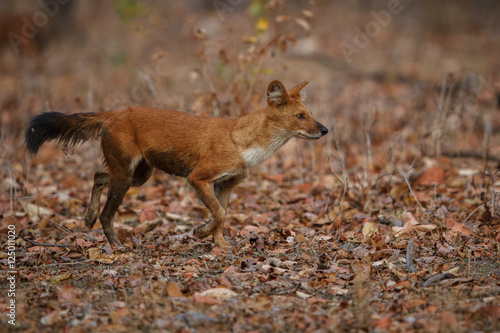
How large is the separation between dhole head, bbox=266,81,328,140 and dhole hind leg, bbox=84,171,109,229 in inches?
85.2

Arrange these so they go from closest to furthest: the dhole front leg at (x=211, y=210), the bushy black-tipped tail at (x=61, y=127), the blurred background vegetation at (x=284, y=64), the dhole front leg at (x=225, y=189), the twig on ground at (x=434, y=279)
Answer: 1. the twig on ground at (x=434, y=279)
2. the dhole front leg at (x=211, y=210)
3. the bushy black-tipped tail at (x=61, y=127)
4. the dhole front leg at (x=225, y=189)
5. the blurred background vegetation at (x=284, y=64)

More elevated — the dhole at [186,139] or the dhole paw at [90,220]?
the dhole at [186,139]

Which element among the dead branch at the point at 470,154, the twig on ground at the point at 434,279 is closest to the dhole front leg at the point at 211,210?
the twig on ground at the point at 434,279

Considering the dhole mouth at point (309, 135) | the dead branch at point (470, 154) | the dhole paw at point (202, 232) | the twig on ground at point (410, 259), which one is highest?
the dhole mouth at point (309, 135)

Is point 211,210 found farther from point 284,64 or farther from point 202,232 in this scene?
point 284,64

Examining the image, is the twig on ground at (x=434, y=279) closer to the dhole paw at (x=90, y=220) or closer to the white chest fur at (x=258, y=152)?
the white chest fur at (x=258, y=152)

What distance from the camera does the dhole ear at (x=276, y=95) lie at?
20.8 feet

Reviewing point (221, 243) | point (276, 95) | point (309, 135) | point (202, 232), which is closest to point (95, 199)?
point (202, 232)

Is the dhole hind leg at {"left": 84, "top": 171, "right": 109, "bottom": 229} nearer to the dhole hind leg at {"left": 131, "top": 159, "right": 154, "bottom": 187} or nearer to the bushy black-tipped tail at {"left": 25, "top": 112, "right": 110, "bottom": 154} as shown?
the dhole hind leg at {"left": 131, "top": 159, "right": 154, "bottom": 187}

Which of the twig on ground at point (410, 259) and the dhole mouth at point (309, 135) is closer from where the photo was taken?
the twig on ground at point (410, 259)

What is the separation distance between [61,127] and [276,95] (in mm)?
2540

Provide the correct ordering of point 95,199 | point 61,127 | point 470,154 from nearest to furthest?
point 61,127, point 95,199, point 470,154

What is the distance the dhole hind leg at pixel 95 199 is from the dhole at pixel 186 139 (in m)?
0.01

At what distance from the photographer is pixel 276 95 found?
252 inches
